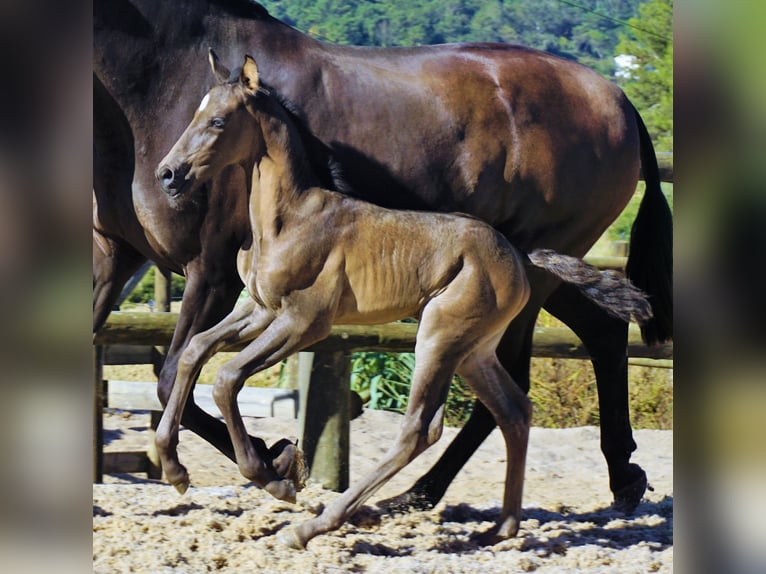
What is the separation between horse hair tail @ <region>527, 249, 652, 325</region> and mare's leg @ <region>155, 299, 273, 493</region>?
106 centimetres

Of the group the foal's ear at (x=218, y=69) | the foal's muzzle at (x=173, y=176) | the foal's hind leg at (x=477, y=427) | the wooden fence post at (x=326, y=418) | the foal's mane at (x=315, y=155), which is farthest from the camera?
the wooden fence post at (x=326, y=418)

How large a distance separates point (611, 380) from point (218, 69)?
79.7 inches

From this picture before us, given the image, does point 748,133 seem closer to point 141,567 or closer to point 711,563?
point 711,563

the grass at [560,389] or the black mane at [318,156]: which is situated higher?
the black mane at [318,156]

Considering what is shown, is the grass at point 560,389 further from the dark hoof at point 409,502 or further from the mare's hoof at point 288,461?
the mare's hoof at point 288,461

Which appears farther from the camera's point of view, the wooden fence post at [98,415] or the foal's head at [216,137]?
the wooden fence post at [98,415]

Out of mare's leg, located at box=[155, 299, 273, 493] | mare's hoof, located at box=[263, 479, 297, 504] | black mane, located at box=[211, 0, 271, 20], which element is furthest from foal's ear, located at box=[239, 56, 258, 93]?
mare's hoof, located at box=[263, 479, 297, 504]

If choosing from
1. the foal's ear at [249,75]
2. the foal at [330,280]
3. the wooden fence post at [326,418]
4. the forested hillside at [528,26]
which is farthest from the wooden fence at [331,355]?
the foal's ear at [249,75]

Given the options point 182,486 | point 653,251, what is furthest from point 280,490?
point 653,251

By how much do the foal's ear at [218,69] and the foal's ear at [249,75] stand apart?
2.9 inches

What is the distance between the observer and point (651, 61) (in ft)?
15.2

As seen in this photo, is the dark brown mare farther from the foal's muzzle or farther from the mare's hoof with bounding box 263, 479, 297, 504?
the mare's hoof with bounding box 263, 479, 297, 504

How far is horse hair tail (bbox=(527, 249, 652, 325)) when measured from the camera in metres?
4.40

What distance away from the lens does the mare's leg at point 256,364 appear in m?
4.25
